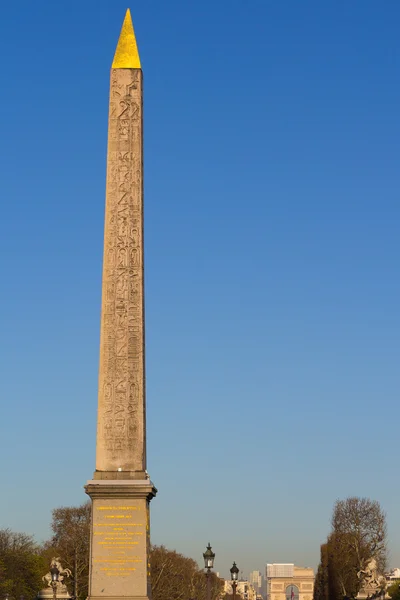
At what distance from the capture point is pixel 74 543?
69.4m

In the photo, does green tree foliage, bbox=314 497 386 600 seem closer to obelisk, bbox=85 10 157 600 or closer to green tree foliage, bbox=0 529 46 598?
green tree foliage, bbox=0 529 46 598

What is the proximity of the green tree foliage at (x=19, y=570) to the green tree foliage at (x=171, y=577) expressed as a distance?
27.6ft

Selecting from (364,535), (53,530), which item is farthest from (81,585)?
(364,535)

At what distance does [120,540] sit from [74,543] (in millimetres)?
45724

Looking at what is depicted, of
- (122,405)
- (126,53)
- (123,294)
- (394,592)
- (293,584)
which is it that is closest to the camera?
(122,405)

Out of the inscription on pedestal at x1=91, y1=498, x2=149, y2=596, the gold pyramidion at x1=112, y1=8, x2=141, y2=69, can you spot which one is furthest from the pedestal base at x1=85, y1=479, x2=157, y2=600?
the gold pyramidion at x1=112, y1=8, x2=141, y2=69

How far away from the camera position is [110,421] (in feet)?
83.9

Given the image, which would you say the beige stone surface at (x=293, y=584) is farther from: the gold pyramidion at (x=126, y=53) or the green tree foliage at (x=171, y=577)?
the gold pyramidion at (x=126, y=53)

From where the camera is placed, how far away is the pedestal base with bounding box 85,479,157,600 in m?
24.9

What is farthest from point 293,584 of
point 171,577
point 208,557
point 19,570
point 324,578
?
point 208,557

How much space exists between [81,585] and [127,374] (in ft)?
153

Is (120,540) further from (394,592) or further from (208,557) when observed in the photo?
(394,592)

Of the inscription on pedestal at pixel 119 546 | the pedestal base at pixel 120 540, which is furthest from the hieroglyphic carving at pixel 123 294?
the inscription on pedestal at pixel 119 546

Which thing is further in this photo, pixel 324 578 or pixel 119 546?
pixel 324 578
